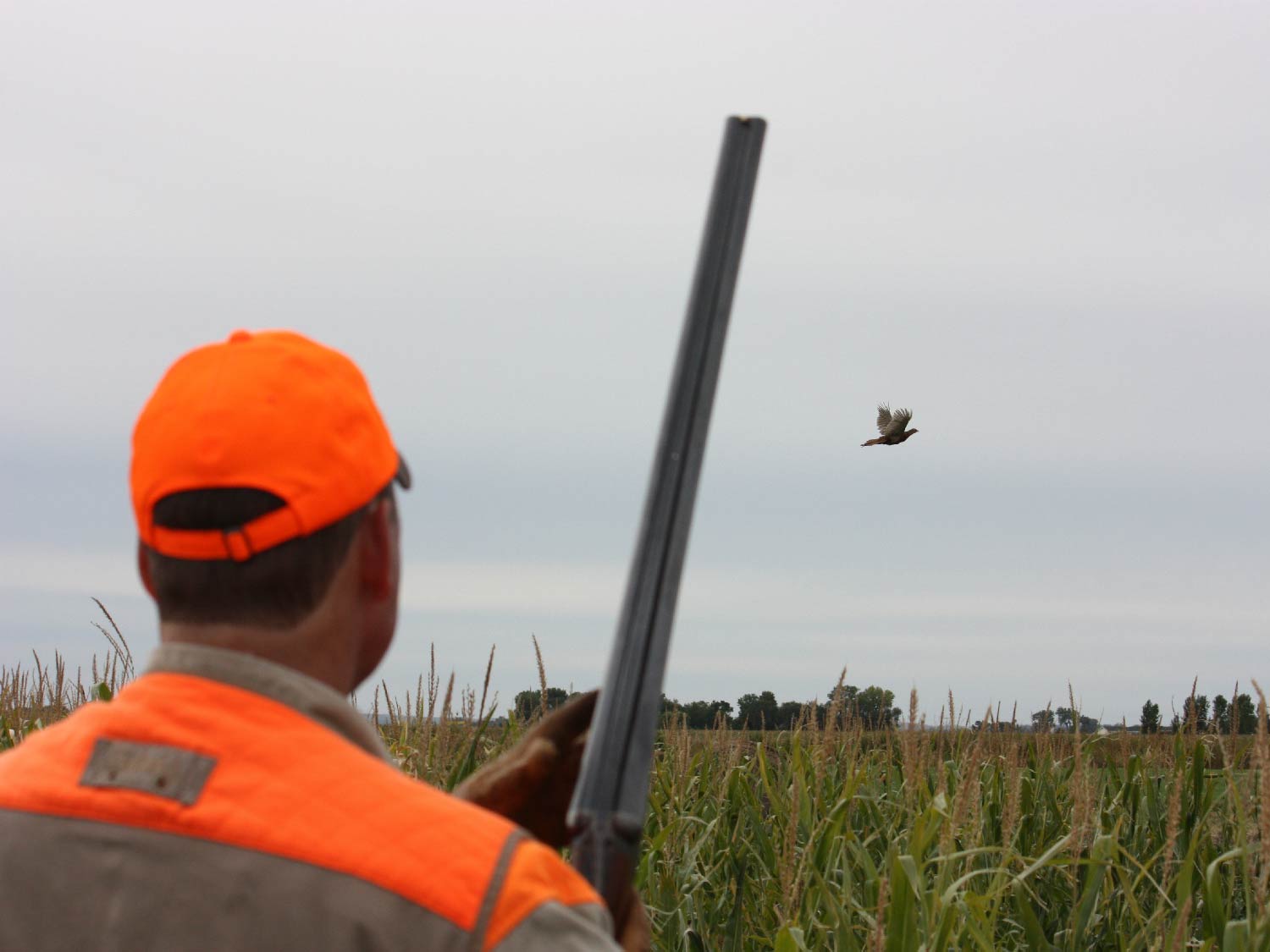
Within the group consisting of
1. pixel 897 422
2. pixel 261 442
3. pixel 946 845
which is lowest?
pixel 946 845

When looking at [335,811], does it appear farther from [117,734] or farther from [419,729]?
[419,729]

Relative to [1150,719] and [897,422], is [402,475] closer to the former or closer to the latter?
[1150,719]

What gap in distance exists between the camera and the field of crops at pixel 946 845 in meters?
4.09

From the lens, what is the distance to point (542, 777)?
196 cm

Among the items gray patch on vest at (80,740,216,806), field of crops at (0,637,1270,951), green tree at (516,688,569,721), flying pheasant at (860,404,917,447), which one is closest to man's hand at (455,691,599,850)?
gray patch on vest at (80,740,216,806)

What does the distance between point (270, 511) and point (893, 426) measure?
46.6 feet

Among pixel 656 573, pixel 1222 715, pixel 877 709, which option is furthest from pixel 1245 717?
pixel 656 573

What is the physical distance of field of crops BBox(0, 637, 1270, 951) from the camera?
4086 mm

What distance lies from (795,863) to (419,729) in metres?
1.81

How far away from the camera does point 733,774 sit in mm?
7418

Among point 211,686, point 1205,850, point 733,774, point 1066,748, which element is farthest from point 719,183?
point 1066,748

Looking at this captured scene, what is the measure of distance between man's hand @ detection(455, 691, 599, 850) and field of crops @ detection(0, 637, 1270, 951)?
1.15 metres

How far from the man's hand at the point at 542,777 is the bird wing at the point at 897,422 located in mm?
13719

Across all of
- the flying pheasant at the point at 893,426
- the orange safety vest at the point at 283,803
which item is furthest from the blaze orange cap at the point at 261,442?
the flying pheasant at the point at 893,426
